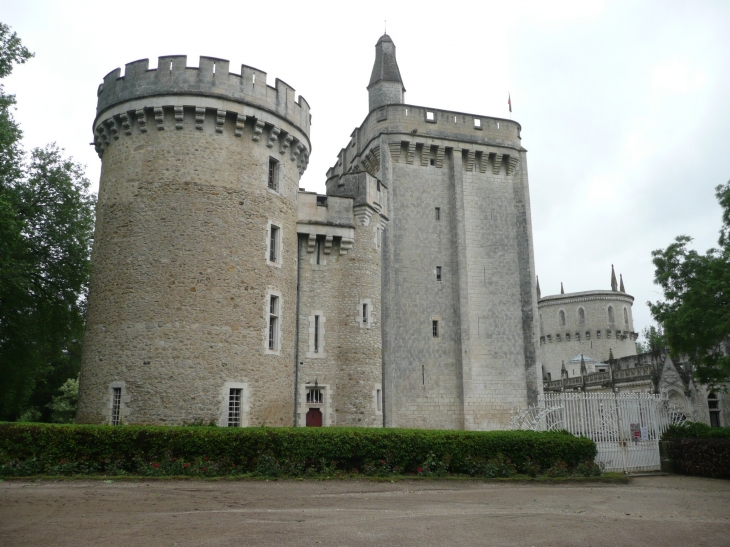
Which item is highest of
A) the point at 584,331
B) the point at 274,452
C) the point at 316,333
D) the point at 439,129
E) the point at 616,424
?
the point at 439,129

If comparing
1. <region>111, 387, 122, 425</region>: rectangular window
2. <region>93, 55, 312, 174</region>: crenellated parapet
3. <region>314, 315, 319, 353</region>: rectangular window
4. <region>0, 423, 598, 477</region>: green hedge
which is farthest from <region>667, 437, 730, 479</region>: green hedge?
<region>111, 387, 122, 425</region>: rectangular window

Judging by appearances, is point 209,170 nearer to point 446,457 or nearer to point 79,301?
point 79,301

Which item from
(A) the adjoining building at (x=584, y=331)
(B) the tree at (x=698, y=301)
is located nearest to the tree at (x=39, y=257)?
(B) the tree at (x=698, y=301)

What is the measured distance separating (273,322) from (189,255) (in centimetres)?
374

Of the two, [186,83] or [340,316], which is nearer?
[186,83]

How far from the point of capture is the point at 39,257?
23109 mm

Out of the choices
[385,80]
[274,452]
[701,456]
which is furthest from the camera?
[385,80]

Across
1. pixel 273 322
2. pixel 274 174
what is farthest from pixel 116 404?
pixel 274 174

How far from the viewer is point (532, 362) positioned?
28.6 meters

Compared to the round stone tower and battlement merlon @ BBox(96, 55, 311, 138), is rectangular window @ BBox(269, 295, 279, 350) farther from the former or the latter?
battlement merlon @ BBox(96, 55, 311, 138)

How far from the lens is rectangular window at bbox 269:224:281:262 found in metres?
21.0

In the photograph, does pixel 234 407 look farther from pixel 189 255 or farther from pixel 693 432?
pixel 693 432

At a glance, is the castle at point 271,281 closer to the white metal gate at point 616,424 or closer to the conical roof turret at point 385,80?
the conical roof turret at point 385,80

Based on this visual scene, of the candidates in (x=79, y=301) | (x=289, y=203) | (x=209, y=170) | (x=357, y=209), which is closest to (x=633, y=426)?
(x=357, y=209)
